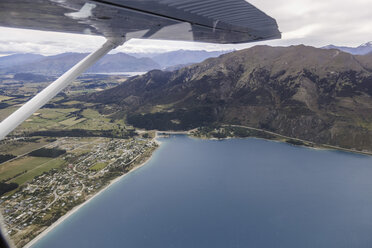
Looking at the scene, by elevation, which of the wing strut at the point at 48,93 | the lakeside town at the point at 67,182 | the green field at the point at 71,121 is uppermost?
the wing strut at the point at 48,93

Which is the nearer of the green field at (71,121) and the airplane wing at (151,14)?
the airplane wing at (151,14)

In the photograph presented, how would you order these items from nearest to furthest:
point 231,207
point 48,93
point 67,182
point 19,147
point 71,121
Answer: point 48,93, point 231,207, point 67,182, point 19,147, point 71,121

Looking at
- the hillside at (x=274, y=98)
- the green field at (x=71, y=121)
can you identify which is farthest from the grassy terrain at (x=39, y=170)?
the hillside at (x=274, y=98)

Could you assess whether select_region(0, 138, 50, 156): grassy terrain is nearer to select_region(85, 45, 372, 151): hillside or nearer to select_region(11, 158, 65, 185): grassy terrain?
select_region(11, 158, 65, 185): grassy terrain

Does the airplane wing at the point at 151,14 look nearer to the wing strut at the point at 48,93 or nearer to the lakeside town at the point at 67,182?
the wing strut at the point at 48,93

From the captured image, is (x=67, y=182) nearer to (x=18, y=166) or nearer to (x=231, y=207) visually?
(x=18, y=166)

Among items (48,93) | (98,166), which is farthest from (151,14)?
(98,166)

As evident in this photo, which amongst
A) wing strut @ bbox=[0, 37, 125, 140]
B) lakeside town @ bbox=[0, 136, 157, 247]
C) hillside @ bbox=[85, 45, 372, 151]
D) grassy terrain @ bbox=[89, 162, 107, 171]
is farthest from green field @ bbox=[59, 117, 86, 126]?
wing strut @ bbox=[0, 37, 125, 140]
